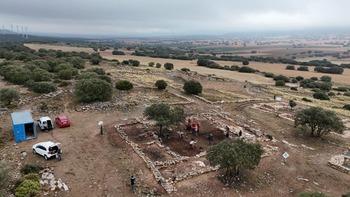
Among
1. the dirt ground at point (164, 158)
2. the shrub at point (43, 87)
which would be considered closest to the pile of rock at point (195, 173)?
the dirt ground at point (164, 158)

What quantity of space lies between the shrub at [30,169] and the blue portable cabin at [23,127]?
6.04m

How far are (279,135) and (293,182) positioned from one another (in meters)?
9.69

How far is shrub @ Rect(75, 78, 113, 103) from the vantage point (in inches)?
1379

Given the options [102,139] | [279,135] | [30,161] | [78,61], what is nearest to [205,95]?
[279,135]

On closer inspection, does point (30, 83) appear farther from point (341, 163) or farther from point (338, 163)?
point (341, 163)

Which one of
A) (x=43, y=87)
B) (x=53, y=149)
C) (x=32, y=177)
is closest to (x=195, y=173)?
(x=32, y=177)

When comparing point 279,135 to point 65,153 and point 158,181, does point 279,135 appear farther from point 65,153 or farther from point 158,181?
point 65,153

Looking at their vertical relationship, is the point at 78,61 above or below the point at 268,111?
above

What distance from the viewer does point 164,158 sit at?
72.9 feet

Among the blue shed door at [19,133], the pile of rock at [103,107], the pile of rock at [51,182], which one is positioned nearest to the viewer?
the pile of rock at [51,182]

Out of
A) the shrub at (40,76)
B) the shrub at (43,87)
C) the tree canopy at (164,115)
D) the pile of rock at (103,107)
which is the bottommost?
the pile of rock at (103,107)

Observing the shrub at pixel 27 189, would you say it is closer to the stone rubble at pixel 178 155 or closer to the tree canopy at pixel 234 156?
the stone rubble at pixel 178 155

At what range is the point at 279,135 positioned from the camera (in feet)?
94.6

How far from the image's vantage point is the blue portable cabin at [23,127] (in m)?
23.9
